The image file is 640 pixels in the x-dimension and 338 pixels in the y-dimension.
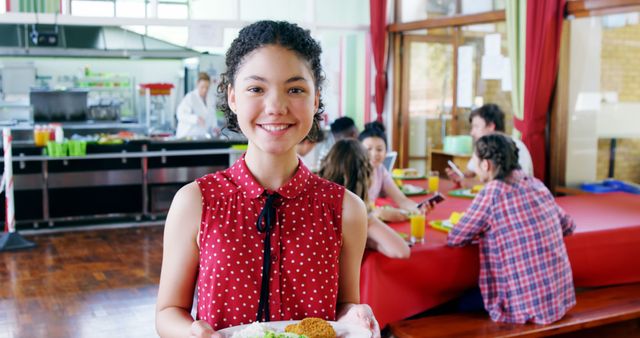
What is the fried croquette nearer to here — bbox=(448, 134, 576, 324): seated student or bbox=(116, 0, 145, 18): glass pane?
bbox=(448, 134, 576, 324): seated student

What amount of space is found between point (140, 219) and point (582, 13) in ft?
17.3

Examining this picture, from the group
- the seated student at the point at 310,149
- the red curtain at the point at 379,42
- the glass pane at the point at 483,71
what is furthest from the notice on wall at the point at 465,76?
the seated student at the point at 310,149

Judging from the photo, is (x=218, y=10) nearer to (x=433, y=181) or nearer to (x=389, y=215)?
(x=433, y=181)

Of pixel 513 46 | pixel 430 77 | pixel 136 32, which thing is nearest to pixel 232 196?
pixel 513 46

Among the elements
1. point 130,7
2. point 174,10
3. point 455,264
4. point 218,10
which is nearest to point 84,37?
point 174,10

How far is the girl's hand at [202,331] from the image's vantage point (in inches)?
47.8

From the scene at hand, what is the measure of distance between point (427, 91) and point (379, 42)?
102 cm

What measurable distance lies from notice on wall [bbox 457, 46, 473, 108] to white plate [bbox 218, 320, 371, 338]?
7232 mm

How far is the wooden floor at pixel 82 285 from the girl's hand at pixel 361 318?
10.7 ft

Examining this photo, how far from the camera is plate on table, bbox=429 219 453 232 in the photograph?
3.83 metres

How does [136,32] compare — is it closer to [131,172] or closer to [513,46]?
[131,172]

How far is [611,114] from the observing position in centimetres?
614

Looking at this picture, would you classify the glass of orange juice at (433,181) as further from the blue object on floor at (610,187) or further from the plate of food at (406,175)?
the blue object on floor at (610,187)

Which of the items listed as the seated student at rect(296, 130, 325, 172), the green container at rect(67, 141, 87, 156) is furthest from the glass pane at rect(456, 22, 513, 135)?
the green container at rect(67, 141, 87, 156)
